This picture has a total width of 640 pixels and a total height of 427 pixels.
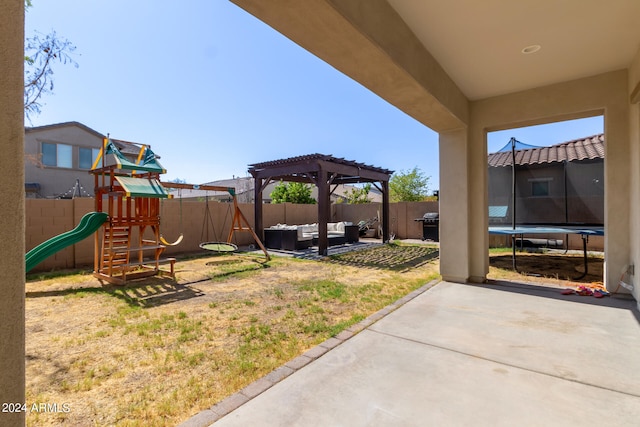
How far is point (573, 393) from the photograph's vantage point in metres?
1.83

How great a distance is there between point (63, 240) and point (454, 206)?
6.45m

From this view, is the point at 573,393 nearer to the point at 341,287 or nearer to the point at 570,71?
the point at 341,287

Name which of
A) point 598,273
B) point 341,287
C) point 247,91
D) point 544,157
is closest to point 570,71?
point 598,273

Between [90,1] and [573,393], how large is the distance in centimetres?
723

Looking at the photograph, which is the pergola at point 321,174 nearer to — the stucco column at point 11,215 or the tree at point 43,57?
the tree at point 43,57

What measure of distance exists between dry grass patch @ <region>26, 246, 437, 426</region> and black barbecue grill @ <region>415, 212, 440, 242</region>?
5.98m

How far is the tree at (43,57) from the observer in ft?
17.0

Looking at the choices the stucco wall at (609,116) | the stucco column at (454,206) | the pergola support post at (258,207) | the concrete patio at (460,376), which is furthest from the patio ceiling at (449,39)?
the pergola support post at (258,207)

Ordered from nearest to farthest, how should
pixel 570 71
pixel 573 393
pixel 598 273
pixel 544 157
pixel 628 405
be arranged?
pixel 628 405
pixel 573 393
pixel 570 71
pixel 598 273
pixel 544 157

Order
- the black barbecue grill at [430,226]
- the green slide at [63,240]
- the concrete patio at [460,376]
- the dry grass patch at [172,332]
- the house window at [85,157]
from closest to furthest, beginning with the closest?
the concrete patio at [460,376] < the dry grass patch at [172,332] < the green slide at [63,240] < the black barbecue grill at [430,226] < the house window at [85,157]

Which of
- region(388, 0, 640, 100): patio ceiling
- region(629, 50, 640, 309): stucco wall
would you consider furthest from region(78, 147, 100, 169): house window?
region(629, 50, 640, 309): stucco wall

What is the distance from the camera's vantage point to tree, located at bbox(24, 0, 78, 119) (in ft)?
17.0

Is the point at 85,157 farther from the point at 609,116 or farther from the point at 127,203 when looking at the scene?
the point at 609,116

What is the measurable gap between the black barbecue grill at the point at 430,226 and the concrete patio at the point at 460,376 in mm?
8073
